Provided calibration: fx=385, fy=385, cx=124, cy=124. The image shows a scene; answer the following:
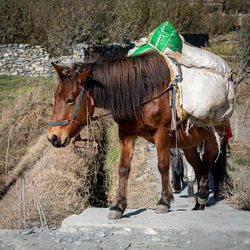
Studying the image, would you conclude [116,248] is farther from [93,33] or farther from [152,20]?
[152,20]

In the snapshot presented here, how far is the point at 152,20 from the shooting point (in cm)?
2811

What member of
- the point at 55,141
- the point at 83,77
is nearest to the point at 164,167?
the point at 55,141

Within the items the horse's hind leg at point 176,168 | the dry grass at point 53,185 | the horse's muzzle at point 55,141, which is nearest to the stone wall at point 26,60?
the dry grass at point 53,185

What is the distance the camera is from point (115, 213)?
14.5 ft

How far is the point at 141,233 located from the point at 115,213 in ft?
1.46

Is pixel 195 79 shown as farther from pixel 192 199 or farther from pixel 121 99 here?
pixel 192 199

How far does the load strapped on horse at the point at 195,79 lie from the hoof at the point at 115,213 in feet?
4.20

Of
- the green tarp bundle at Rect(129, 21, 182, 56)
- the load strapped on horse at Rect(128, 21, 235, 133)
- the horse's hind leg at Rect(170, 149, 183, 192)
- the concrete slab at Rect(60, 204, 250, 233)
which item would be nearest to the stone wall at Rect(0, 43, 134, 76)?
the horse's hind leg at Rect(170, 149, 183, 192)

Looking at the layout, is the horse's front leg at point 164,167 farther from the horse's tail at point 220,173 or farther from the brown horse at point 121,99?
the horse's tail at point 220,173

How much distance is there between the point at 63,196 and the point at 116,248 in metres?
3.24

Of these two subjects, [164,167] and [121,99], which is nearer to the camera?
[121,99]

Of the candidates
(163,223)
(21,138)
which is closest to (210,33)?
(21,138)

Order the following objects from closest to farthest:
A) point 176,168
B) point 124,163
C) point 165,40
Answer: point 124,163 < point 165,40 < point 176,168

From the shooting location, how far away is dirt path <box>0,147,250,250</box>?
12.6 ft
